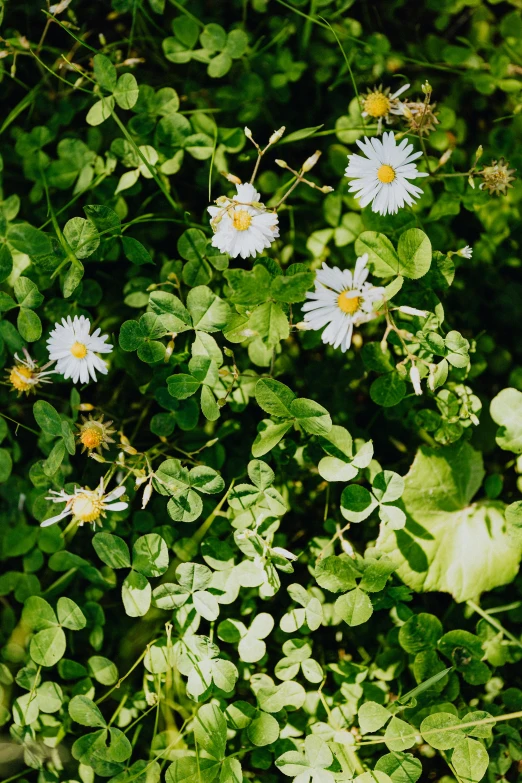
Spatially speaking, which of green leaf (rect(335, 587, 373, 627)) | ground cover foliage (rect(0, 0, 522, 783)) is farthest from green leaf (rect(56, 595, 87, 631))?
green leaf (rect(335, 587, 373, 627))

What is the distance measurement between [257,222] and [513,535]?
49.1 inches

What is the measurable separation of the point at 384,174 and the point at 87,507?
129 centimetres

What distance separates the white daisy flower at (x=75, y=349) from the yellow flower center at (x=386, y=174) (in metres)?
0.93

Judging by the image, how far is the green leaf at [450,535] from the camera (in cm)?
206

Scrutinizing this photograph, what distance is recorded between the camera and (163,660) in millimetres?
1990

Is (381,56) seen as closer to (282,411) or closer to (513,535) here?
(282,411)

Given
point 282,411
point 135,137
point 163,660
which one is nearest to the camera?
point 282,411

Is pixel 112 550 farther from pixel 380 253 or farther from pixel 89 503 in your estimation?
pixel 380 253

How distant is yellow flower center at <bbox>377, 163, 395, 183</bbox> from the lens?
6.04 ft

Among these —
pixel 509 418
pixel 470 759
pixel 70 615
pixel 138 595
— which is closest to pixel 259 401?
pixel 138 595

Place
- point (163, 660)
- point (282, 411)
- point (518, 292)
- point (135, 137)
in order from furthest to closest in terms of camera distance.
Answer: point (518, 292) < point (135, 137) < point (163, 660) < point (282, 411)

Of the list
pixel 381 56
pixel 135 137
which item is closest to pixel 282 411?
pixel 135 137

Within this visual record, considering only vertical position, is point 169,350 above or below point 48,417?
above

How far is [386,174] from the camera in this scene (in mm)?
1842
